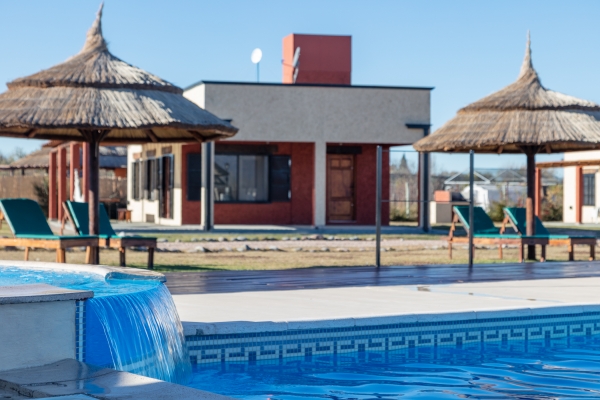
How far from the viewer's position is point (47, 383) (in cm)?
379

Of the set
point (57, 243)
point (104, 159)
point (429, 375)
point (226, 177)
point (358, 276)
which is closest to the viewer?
point (429, 375)

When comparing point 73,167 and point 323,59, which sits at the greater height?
point 323,59

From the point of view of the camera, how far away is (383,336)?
6414mm

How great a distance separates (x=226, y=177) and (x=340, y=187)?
334 cm

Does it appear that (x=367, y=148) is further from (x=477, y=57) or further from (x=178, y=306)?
(x=178, y=306)

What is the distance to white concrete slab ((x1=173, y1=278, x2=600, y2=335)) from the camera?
6145 millimetres

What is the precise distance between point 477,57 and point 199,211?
12334 millimetres

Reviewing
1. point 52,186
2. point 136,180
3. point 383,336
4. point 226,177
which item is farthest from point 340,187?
point 383,336

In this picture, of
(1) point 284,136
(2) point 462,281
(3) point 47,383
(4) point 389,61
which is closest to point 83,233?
(2) point 462,281

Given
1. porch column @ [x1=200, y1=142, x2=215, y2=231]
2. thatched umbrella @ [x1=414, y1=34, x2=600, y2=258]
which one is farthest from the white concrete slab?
porch column @ [x1=200, y1=142, x2=215, y2=231]

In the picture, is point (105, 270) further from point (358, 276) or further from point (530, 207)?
point (530, 207)

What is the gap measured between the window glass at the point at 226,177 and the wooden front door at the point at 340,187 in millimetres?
2749

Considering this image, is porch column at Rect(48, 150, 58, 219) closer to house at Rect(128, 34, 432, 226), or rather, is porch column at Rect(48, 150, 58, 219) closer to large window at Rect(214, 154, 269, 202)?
house at Rect(128, 34, 432, 226)

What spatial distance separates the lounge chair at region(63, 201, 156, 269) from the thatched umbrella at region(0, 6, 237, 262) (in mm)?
283
